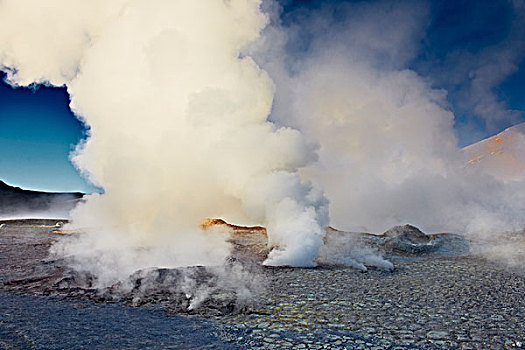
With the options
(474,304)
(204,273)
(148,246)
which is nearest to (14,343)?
(204,273)

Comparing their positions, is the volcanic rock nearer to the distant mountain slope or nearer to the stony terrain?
the stony terrain

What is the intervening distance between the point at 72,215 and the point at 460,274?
31851mm

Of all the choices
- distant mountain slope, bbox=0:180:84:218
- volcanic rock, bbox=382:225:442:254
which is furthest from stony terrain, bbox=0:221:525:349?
distant mountain slope, bbox=0:180:84:218

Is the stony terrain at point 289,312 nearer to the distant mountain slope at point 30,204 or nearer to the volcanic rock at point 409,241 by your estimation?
the volcanic rock at point 409,241

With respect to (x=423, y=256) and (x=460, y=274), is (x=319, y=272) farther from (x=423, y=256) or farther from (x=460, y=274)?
(x=423, y=256)

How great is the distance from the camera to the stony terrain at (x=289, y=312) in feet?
22.5

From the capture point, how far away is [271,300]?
970 cm

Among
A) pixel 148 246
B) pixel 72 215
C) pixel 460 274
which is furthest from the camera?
pixel 72 215

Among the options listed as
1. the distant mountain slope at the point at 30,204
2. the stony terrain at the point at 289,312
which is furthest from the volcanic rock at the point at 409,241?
the distant mountain slope at the point at 30,204

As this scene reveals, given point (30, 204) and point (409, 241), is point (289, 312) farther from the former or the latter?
point (30, 204)

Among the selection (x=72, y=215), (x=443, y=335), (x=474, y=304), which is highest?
(x=72, y=215)

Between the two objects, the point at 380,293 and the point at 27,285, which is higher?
the point at 380,293

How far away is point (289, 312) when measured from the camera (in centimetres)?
864

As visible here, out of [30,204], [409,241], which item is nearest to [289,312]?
[409,241]
